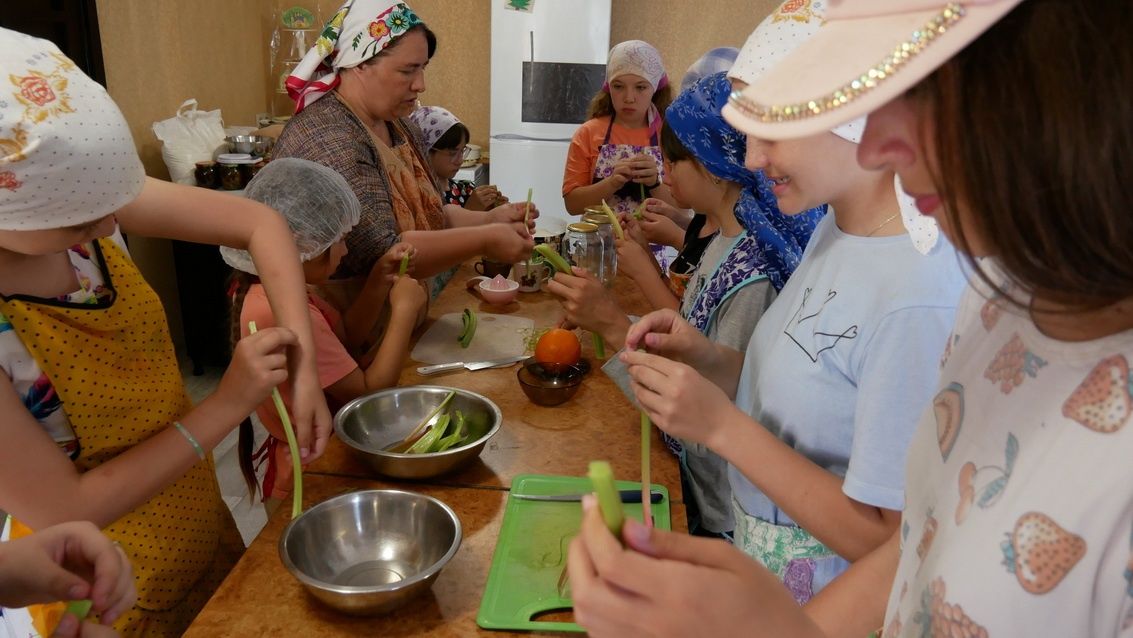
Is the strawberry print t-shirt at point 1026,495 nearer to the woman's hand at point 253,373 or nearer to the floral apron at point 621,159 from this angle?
the woman's hand at point 253,373

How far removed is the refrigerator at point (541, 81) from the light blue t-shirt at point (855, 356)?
13.8 feet

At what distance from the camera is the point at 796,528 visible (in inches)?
55.4

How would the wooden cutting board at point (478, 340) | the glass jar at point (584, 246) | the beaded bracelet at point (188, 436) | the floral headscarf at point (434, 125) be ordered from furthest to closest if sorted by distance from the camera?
the floral headscarf at point (434, 125), the glass jar at point (584, 246), the wooden cutting board at point (478, 340), the beaded bracelet at point (188, 436)

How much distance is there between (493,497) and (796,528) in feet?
1.94

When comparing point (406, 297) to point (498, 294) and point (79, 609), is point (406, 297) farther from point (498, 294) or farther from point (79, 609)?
point (79, 609)

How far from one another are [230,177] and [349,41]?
2096mm

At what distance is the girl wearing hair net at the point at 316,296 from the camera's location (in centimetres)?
187

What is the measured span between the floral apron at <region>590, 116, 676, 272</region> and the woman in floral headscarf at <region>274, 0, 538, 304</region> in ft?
4.05

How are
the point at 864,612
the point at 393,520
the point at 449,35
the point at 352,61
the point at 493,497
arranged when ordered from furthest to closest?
the point at 449,35, the point at 352,61, the point at 493,497, the point at 393,520, the point at 864,612

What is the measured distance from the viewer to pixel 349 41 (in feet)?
8.10

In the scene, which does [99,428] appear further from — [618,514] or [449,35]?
[449,35]

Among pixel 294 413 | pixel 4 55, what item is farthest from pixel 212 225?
pixel 4 55

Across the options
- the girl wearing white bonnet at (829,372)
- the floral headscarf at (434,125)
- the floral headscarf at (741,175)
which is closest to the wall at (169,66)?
the floral headscarf at (434,125)

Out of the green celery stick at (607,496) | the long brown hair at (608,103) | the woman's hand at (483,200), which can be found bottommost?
the woman's hand at (483,200)
